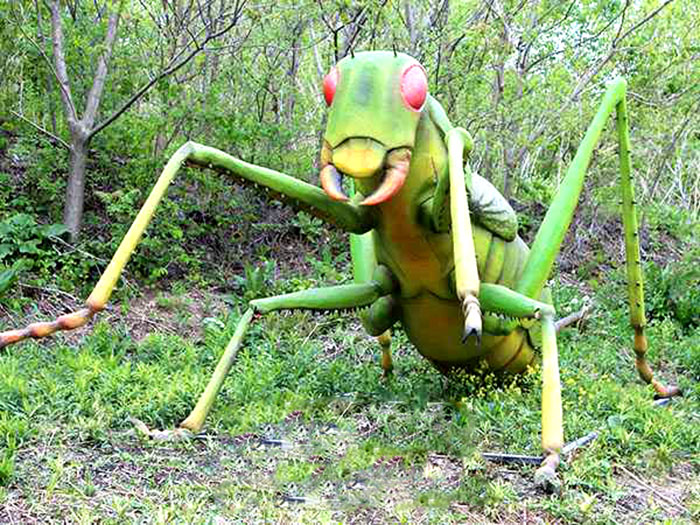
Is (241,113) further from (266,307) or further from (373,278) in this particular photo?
(266,307)

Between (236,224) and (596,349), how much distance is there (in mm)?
3994

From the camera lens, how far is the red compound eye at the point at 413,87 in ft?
11.0

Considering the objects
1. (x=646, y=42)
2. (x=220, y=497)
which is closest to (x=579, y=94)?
(x=646, y=42)

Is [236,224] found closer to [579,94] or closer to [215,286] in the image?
[215,286]

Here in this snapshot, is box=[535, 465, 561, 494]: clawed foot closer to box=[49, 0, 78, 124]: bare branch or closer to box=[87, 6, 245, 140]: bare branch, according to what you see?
box=[87, 6, 245, 140]: bare branch

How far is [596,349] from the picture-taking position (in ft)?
21.6

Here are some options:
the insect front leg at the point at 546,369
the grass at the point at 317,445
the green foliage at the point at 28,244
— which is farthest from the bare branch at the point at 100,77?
the insect front leg at the point at 546,369

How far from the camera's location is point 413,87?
11.1ft

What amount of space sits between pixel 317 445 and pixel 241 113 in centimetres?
527

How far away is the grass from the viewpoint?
10.3 ft

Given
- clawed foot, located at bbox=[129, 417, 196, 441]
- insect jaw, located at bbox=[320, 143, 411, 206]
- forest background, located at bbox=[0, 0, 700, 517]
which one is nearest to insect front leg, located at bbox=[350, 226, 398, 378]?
insect jaw, located at bbox=[320, 143, 411, 206]

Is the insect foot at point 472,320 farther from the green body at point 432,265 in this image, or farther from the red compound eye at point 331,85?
the red compound eye at point 331,85

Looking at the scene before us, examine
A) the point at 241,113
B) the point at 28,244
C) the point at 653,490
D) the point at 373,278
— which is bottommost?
the point at 653,490

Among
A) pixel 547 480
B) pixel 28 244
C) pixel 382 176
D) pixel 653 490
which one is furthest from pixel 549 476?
pixel 28 244
